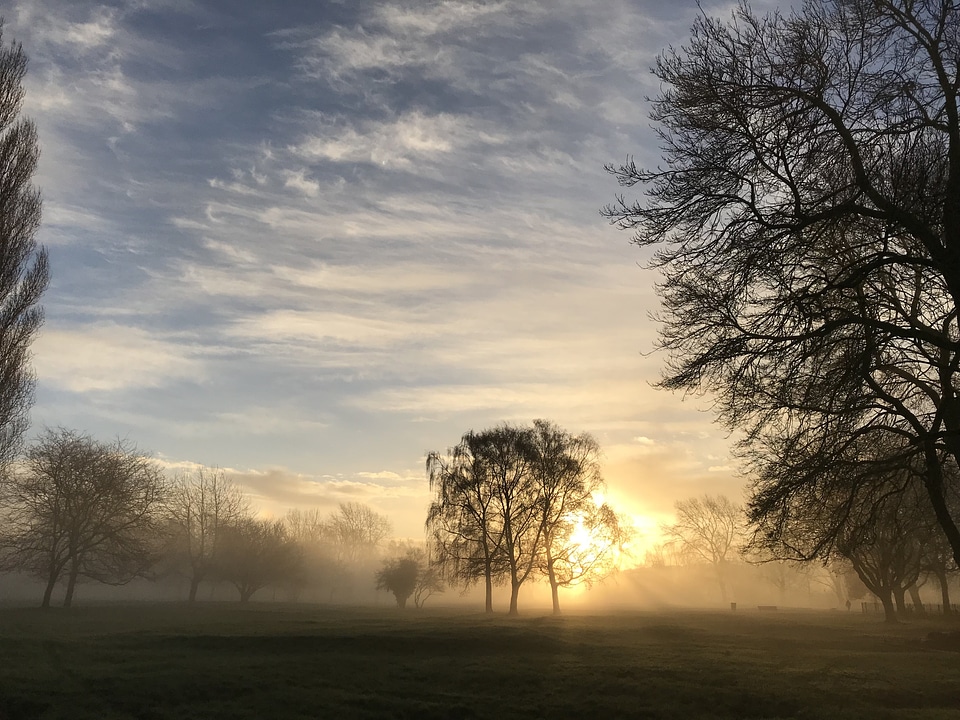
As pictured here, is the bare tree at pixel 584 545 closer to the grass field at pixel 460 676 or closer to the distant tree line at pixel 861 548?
the distant tree line at pixel 861 548

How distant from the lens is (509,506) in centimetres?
5262

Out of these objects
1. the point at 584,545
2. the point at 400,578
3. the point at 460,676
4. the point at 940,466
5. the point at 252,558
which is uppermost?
the point at 940,466

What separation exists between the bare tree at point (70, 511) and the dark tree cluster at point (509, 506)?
24.1 meters

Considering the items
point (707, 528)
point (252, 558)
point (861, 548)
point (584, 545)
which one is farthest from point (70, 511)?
point (707, 528)

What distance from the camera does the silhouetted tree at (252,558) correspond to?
2936 inches

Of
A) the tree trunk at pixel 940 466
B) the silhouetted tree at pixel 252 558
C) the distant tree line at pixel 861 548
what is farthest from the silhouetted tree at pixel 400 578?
the tree trunk at pixel 940 466

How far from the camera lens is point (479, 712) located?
16.3 meters

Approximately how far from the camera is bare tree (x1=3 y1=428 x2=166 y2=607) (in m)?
49.4

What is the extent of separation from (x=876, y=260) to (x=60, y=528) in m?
56.2

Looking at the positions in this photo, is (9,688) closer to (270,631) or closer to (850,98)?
(270,631)

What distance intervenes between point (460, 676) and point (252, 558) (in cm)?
6203

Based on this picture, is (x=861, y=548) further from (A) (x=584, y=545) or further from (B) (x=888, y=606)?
(A) (x=584, y=545)

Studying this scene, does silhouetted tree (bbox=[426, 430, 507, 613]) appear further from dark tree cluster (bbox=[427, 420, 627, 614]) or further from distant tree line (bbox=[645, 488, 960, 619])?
distant tree line (bbox=[645, 488, 960, 619])

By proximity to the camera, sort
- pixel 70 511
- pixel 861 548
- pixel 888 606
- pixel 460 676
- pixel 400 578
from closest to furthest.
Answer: pixel 460 676 < pixel 861 548 < pixel 888 606 < pixel 70 511 < pixel 400 578
